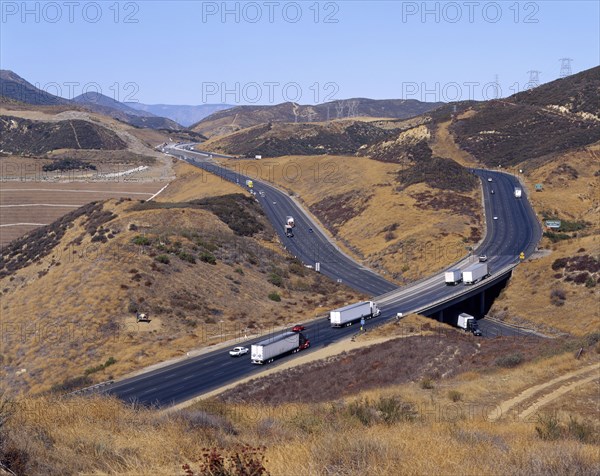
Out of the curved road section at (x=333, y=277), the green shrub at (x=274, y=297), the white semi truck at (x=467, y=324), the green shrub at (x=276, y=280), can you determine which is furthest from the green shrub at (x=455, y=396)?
the green shrub at (x=276, y=280)

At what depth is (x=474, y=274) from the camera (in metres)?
70.8

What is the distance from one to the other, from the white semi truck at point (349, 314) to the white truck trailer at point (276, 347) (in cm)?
722

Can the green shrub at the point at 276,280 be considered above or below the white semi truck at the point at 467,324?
above

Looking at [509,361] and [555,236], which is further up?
[555,236]

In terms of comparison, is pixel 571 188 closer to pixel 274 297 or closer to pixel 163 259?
pixel 274 297

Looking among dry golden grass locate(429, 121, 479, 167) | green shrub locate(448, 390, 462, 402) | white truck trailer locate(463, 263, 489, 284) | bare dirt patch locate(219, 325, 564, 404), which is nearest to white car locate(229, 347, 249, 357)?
bare dirt patch locate(219, 325, 564, 404)

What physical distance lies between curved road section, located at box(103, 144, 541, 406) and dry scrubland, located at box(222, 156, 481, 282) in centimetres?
305

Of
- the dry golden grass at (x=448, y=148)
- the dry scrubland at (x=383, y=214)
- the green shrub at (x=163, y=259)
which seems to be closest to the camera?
the green shrub at (x=163, y=259)

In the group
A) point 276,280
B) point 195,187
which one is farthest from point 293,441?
point 195,187

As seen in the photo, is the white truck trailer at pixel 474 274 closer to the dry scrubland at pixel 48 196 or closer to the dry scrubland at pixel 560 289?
the dry scrubland at pixel 560 289

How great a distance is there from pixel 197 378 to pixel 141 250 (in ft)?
102

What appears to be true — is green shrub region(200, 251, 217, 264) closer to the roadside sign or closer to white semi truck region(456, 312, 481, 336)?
white semi truck region(456, 312, 481, 336)

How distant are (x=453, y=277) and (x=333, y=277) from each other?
16957 millimetres

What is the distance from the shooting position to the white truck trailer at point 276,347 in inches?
1789
